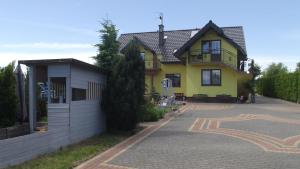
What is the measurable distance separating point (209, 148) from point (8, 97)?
7067 millimetres

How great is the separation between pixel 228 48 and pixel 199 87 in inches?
172

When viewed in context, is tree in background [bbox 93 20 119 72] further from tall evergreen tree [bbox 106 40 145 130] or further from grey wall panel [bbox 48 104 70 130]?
grey wall panel [bbox 48 104 70 130]

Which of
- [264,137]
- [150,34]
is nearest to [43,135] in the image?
[264,137]

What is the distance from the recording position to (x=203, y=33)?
37.9m

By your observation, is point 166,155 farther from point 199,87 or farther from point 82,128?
point 199,87

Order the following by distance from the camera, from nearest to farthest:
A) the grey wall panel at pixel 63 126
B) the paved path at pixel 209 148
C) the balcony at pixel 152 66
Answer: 1. the grey wall panel at pixel 63 126
2. the paved path at pixel 209 148
3. the balcony at pixel 152 66

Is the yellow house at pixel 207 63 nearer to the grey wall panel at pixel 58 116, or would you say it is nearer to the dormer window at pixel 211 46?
the dormer window at pixel 211 46

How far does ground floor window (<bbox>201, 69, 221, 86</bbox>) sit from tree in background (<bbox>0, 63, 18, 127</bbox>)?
25.7 metres

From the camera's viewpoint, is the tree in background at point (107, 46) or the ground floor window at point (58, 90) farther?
the tree in background at point (107, 46)

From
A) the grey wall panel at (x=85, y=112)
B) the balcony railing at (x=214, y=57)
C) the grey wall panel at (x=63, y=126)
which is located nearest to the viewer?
the grey wall panel at (x=63, y=126)

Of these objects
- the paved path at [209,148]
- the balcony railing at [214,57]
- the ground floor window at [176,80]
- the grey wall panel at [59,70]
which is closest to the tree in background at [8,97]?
the grey wall panel at [59,70]

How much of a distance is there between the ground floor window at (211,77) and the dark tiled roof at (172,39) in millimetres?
3407

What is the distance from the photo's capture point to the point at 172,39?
44531 mm

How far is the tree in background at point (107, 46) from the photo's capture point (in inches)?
672
